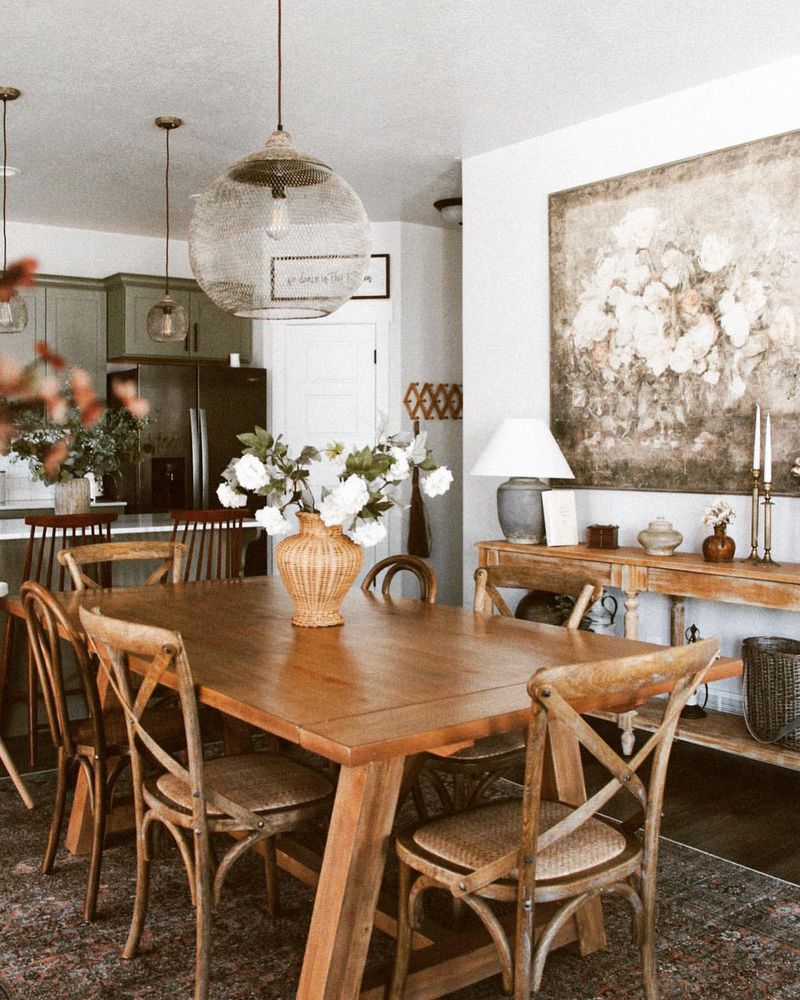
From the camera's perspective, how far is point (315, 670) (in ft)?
6.73

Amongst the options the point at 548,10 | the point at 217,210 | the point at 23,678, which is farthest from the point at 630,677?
the point at 23,678

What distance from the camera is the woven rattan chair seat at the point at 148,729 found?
251 cm

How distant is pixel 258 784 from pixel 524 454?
2.33m

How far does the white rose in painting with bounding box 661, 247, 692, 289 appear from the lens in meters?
3.98

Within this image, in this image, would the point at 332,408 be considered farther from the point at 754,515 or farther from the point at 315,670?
the point at 315,670

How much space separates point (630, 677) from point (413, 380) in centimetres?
483

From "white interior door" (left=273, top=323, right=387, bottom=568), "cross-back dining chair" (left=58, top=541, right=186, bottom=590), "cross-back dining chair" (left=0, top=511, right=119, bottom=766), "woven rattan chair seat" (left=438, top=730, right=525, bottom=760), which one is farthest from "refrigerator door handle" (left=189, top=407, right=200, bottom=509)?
"woven rattan chair seat" (left=438, top=730, right=525, bottom=760)

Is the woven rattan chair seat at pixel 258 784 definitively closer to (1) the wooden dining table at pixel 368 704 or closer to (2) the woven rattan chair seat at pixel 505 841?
(1) the wooden dining table at pixel 368 704

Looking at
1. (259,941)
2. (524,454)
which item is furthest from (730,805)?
(259,941)

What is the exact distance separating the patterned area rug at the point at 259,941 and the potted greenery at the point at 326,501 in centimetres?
76

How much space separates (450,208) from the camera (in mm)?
5672

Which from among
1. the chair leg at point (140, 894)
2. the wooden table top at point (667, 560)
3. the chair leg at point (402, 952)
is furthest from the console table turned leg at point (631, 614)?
the chair leg at point (140, 894)

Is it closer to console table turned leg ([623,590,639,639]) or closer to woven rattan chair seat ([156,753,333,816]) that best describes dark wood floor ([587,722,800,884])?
console table turned leg ([623,590,639,639])

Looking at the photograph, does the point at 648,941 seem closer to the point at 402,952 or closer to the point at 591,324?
the point at 402,952
